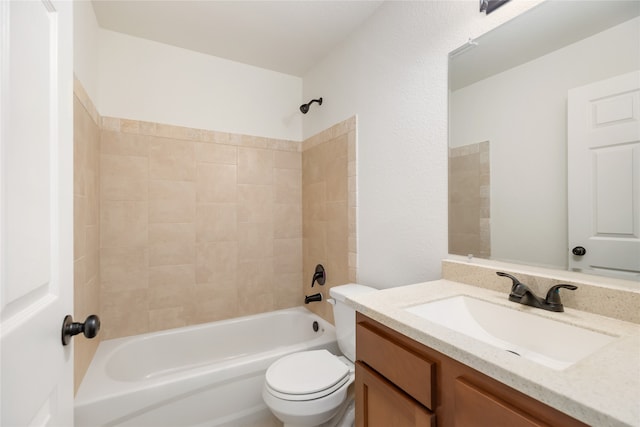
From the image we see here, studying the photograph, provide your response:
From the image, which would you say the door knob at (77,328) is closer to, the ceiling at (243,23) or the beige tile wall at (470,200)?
the beige tile wall at (470,200)

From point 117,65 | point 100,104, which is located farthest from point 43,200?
point 117,65

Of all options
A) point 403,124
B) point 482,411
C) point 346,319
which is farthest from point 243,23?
point 482,411

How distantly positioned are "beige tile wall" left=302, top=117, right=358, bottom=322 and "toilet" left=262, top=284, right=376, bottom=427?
443 mm

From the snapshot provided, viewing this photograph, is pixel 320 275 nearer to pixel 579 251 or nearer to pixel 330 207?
pixel 330 207

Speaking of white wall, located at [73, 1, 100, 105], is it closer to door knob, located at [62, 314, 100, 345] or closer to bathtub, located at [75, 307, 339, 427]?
door knob, located at [62, 314, 100, 345]

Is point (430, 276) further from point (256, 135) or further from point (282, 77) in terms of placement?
point (282, 77)

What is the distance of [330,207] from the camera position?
217 cm

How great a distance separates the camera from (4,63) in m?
0.43

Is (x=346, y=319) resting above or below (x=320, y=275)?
below

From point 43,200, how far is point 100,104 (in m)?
1.79

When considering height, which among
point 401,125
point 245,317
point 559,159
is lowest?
point 245,317

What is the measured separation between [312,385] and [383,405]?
0.59m

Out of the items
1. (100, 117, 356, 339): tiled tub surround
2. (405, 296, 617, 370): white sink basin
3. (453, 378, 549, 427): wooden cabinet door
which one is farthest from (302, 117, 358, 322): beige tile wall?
(453, 378, 549, 427): wooden cabinet door

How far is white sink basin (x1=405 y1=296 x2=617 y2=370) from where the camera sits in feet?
2.46
